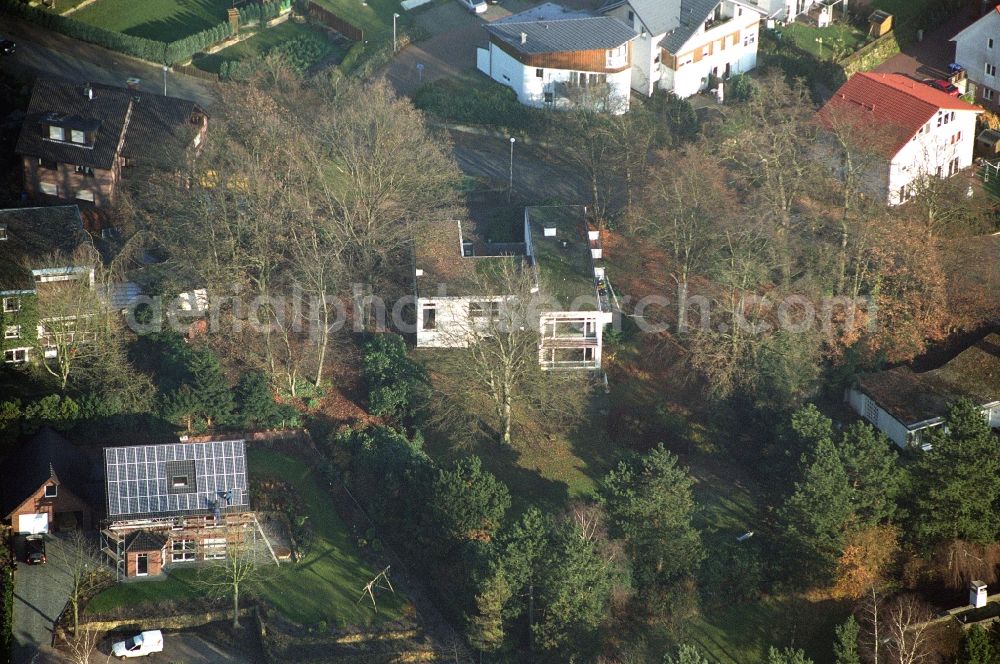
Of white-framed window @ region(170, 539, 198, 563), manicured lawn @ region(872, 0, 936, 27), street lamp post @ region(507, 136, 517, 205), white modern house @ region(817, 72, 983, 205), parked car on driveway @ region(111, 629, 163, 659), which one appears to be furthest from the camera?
manicured lawn @ region(872, 0, 936, 27)

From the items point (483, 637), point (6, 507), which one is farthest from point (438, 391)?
point (6, 507)

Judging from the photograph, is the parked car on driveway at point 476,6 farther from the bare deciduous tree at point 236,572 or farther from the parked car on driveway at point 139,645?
the parked car on driveway at point 139,645

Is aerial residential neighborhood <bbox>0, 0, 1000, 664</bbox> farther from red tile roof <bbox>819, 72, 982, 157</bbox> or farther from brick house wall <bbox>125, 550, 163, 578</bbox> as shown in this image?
red tile roof <bbox>819, 72, 982, 157</bbox>

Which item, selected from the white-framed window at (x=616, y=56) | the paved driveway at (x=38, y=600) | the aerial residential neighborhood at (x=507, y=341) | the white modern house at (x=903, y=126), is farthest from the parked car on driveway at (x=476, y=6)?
the paved driveway at (x=38, y=600)

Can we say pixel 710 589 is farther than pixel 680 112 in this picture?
No

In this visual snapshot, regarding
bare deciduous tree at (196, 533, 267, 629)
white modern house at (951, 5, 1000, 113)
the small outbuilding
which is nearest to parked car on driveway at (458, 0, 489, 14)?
white modern house at (951, 5, 1000, 113)

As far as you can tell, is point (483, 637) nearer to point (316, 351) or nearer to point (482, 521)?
point (482, 521)
